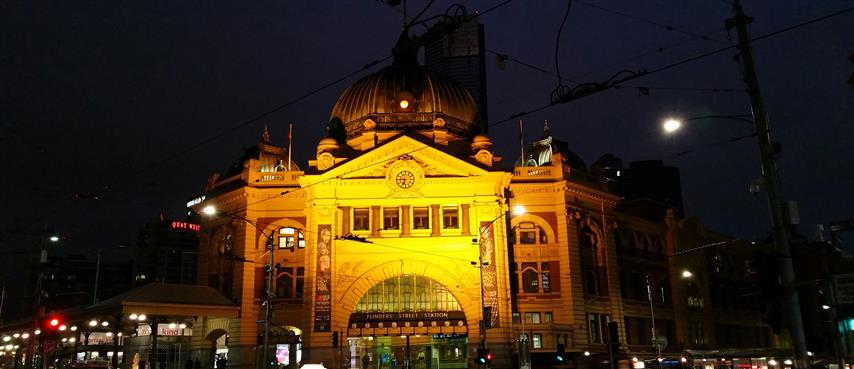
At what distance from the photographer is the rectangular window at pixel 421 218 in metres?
49.9

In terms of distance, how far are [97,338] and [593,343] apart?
56.7 meters

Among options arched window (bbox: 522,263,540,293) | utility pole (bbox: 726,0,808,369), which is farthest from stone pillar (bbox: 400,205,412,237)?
utility pole (bbox: 726,0,808,369)

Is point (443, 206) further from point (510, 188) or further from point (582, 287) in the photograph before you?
point (582, 287)

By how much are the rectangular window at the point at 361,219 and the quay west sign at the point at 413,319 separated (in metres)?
6.28

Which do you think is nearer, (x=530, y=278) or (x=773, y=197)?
(x=773, y=197)

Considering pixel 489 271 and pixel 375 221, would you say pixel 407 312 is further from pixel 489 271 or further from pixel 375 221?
pixel 375 221

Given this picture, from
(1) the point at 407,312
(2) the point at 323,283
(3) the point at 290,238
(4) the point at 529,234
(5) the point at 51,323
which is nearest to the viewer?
(5) the point at 51,323

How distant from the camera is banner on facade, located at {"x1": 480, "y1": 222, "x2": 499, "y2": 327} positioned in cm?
4706

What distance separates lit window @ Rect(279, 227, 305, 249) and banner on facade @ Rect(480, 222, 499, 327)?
47.6 feet

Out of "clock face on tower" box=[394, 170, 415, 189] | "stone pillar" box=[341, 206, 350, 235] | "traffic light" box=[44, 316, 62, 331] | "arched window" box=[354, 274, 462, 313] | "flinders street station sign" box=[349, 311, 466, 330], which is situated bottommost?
"traffic light" box=[44, 316, 62, 331]

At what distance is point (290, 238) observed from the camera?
177 feet

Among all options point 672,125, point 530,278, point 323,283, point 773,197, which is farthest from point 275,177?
point 773,197

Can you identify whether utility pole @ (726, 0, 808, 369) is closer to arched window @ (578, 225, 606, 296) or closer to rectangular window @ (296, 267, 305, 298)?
arched window @ (578, 225, 606, 296)

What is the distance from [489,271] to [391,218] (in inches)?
317
